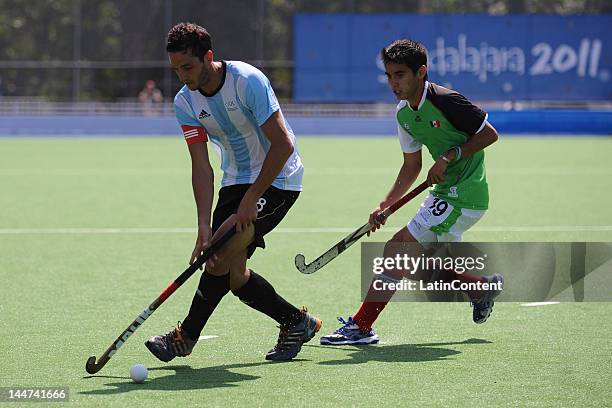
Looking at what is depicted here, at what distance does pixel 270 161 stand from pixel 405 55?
1.02m

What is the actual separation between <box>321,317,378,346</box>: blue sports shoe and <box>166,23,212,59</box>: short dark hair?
5.82ft

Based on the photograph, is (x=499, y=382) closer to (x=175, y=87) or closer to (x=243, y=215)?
(x=243, y=215)

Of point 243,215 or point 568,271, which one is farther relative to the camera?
point 568,271

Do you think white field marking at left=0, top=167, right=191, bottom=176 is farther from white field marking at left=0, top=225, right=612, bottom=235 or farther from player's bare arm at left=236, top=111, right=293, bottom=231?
player's bare arm at left=236, top=111, right=293, bottom=231

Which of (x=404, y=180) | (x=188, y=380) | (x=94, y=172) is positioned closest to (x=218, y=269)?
(x=188, y=380)

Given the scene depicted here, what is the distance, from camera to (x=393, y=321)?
22.9 ft

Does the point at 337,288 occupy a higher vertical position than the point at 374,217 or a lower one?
lower

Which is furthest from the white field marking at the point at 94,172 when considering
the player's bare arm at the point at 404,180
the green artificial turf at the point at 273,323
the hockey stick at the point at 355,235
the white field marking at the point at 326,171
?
the player's bare arm at the point at 404,180

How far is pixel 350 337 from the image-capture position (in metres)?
6.32

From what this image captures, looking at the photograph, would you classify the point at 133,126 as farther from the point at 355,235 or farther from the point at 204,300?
the point at 204,300

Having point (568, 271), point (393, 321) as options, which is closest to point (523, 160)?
point (568, 271)

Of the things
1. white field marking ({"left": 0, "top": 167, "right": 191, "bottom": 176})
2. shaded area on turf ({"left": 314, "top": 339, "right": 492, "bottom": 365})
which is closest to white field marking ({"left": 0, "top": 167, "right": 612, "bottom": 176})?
white field marking ({"left": 0, "top": 167, "right": 191, "bottom": 176})

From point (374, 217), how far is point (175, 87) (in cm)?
3017

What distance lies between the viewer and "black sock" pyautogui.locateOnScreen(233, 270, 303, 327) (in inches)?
235
